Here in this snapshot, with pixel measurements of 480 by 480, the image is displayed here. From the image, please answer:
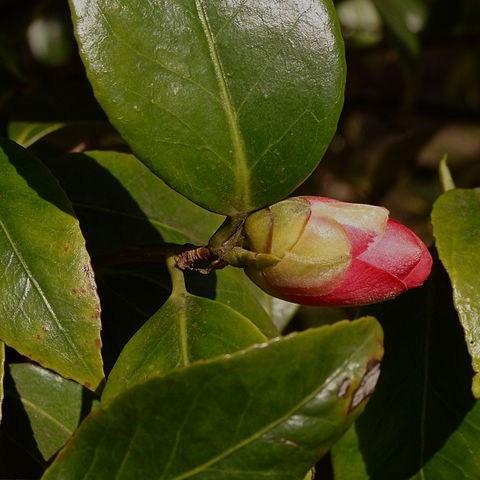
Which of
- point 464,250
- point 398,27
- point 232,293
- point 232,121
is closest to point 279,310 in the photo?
point 232,293

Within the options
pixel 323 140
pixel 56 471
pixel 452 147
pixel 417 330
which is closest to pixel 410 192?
pixel 452 147

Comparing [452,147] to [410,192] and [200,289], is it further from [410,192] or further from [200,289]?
[200,289]

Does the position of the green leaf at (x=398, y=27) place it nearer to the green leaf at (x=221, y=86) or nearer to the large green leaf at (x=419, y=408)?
the large green leaf at (x=419, y=408)

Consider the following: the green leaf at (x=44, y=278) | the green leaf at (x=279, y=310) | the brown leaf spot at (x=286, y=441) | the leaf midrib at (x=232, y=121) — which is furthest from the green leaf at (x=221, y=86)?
the green leaf at (x=279, y=310)

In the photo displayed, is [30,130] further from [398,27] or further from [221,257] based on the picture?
[398,27]

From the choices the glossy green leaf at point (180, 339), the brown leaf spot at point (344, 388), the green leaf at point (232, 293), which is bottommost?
the green leaf at point (232, 293)

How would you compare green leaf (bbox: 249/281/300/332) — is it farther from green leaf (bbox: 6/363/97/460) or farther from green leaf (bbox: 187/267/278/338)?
green leaf (bbox: 6/363/97/460)
